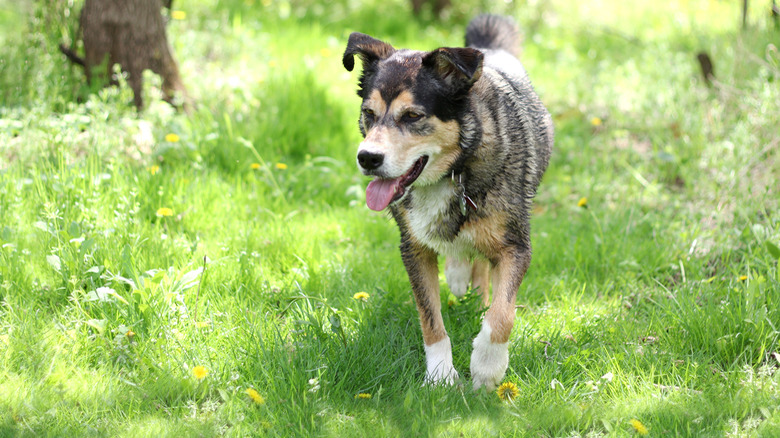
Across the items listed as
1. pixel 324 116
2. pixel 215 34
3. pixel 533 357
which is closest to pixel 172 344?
pixel 533 357

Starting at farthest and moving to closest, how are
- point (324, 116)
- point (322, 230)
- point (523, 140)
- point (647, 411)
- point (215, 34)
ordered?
1. point (215, 34)
2. point (324, 116)
3. point (322, 230)
4. point (523, 140)
5. point (647, 411)

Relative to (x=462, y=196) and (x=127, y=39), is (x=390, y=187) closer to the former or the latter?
(x=462, y=196)

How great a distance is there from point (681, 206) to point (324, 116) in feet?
10.1

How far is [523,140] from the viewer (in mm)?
3377

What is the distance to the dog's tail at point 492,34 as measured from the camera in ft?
15.9

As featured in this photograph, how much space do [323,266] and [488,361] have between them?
1352 millimetres

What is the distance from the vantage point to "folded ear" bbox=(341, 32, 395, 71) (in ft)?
10.9

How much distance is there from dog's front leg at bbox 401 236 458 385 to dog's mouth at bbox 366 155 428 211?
0.33 meters

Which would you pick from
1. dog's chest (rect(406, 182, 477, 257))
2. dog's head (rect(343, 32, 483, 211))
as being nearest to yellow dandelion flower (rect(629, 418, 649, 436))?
dog's chest (rect(406, 182, 477, 257))

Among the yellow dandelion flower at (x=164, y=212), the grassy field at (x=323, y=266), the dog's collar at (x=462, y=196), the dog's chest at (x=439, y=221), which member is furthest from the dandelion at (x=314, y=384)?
the yellow dandelion flower at (x=164, y=212)

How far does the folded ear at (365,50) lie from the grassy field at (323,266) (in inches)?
46.5

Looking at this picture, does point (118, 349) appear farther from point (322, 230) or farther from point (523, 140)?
point (523, 140)

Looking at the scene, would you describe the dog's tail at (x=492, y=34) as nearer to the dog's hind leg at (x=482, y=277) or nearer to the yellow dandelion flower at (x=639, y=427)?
the dog's hind leg at (x=482, y=277)

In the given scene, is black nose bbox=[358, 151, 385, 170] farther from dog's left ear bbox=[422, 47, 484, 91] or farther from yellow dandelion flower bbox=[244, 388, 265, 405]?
yellow dandelion flower bbox=[244, 388, 265, 405]
